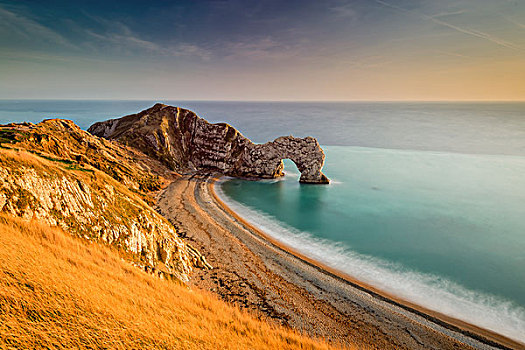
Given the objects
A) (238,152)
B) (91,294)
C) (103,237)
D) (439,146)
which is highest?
(439,146)

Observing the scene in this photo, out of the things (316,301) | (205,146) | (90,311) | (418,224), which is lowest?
(316,301)

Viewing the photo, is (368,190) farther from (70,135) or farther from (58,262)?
(70,135)

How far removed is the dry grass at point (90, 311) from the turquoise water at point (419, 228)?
2153 cm

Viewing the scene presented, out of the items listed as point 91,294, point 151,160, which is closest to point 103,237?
point 91,294

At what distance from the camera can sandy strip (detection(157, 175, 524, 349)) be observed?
17.8 m

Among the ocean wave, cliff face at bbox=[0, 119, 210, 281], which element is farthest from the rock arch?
cliff face at bbox=[0, 119, 210, 281]

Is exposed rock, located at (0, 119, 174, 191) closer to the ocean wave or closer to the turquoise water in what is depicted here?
the turquoise water

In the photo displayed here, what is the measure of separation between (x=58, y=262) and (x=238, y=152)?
5904 cm

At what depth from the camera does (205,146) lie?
224 ft

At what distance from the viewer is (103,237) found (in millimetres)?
15656

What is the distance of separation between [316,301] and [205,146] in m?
55.3

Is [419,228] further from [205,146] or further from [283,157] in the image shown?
[205,146]

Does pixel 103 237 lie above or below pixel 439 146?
below

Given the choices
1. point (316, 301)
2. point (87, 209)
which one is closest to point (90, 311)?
point (87, 209)
